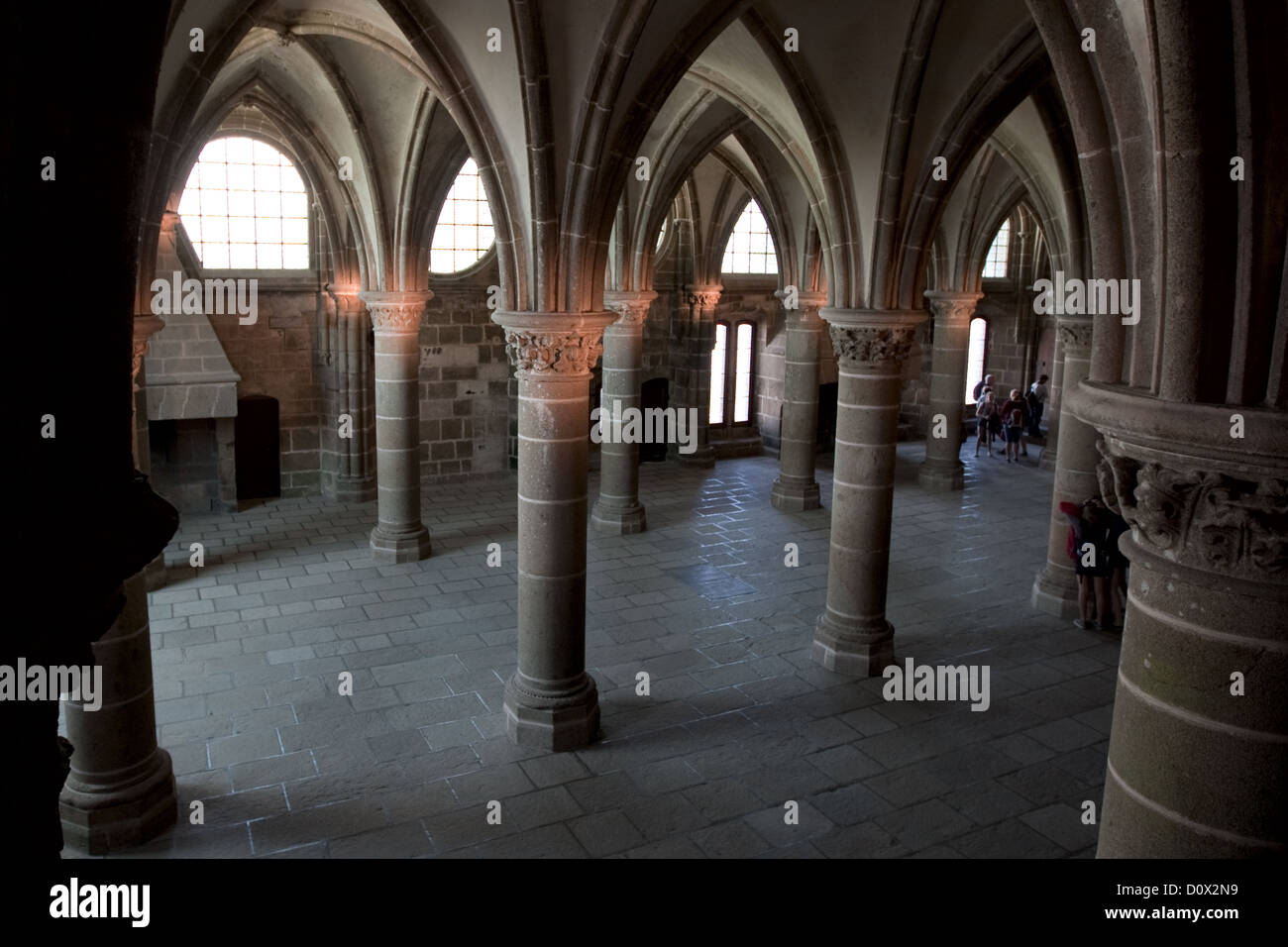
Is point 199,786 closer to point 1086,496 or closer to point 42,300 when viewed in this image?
point 42,300

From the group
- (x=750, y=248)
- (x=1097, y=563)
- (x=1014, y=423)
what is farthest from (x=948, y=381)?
(x=1097, y=563)

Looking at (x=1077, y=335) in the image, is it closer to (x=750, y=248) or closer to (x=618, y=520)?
(x=618, y=520)

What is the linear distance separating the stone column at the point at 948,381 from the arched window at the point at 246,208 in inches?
358

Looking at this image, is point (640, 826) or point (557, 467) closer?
A: point (640, 826)

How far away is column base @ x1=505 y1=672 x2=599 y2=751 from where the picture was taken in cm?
692

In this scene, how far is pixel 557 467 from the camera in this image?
22.4 feet

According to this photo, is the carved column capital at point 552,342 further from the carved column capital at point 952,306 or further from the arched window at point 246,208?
the carved column capital at point 952,306

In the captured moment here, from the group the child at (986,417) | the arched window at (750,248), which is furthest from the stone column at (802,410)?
the child at (986,417)

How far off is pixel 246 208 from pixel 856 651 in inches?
393

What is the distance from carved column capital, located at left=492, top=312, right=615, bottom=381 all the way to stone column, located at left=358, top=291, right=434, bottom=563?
14.2ft

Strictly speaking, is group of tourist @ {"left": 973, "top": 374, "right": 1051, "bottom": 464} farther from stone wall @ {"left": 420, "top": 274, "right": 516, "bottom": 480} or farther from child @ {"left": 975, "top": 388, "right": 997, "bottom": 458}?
stone wall @ {"left": 420, "top": 274, "right": 516, "bottom": 480}

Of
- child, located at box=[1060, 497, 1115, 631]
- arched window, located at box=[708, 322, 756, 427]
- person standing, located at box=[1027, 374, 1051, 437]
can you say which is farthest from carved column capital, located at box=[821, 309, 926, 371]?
person standing, located at box=[1027, 374, 1051, 437]
